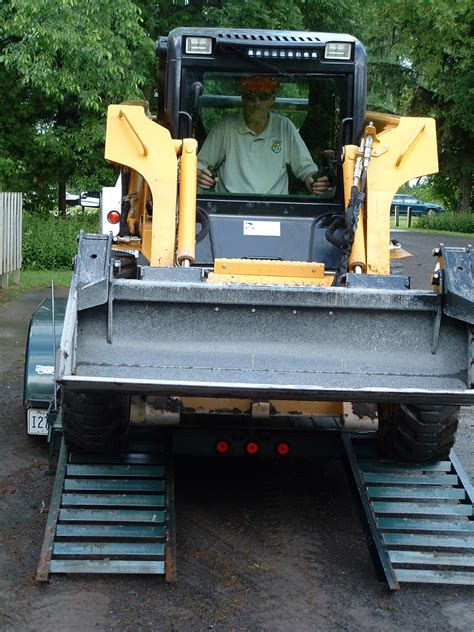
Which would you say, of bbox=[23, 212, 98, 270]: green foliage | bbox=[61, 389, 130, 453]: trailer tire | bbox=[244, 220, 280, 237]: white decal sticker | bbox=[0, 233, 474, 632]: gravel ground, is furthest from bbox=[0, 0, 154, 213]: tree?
bbox=[61, 389, 130, 453]: trailer tire

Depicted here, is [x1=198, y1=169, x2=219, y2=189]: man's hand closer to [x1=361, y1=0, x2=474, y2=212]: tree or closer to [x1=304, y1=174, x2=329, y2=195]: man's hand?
[x1=304, y1=174, x2=329, y2=195]: man's hand

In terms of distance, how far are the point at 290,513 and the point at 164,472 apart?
901 millimetres

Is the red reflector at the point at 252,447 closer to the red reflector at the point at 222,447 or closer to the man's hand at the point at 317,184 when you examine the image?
the red reflector at the point at 222,447

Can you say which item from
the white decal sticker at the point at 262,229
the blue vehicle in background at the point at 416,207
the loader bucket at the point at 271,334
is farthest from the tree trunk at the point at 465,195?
the loader bucket at the point at 271,334

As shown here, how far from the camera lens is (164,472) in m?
6.27

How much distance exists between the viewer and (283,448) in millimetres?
6457

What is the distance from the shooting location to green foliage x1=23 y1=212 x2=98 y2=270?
2038 centimetres

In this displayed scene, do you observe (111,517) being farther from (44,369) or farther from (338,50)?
(338,50)

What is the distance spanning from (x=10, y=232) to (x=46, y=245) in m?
3.85

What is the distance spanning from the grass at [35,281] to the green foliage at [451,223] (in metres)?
20.0

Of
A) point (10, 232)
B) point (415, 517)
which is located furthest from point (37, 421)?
point (10, 232)

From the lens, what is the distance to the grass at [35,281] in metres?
16.3

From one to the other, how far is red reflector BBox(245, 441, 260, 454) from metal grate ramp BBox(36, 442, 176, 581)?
50 centimetres

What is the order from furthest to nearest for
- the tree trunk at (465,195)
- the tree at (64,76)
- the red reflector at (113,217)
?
1. the tree trunk at (465,195)
2. the tree at (64,76)
3. the red reflector at (113,217)
